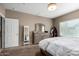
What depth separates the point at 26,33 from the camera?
83.4 inches

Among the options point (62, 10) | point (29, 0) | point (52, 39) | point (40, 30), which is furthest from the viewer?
point (40, 30)

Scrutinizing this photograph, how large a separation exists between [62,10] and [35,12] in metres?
0.60

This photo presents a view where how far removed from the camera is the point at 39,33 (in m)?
2.14

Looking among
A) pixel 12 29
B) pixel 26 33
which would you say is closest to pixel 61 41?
pixel 26 33

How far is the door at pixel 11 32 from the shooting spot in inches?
74.9

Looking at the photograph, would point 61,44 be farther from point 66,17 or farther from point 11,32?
point 11,32

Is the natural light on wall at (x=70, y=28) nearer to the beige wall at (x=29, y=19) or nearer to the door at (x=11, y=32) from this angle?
the beige wall at (x=29, y=19)

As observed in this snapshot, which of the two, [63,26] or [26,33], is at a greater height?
[63,26]

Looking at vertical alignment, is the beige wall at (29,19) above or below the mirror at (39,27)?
above

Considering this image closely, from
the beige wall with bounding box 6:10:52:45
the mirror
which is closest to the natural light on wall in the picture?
the beige wall with bounding box 6:10:52:45

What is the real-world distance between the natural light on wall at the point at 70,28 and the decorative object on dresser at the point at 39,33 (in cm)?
39

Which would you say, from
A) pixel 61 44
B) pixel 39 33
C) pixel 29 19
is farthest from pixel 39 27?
pixel 61 44

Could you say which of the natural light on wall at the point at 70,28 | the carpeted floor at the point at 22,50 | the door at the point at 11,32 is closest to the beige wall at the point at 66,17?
the natural light on wall at the point at 70,28

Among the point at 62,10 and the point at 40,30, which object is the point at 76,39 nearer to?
the point at 62,10
